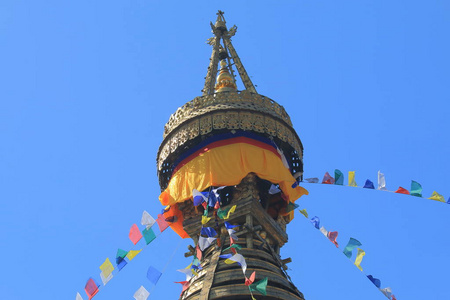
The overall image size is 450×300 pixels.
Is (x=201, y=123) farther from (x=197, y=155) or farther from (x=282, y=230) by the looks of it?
(x=282, y=230)

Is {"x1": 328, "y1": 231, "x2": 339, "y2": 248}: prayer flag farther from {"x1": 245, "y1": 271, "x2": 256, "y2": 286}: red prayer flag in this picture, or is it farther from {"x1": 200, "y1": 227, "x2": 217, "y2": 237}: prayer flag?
{"x1": 245, "y1": 271, "x2": 256, "y2": 286}: red prayer flag

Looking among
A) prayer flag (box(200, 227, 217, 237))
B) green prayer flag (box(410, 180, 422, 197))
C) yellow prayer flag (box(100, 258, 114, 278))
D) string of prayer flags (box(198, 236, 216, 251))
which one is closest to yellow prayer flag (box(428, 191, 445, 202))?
green prayer flag (box(410, 180, 422, 197))

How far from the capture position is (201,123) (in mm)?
17578

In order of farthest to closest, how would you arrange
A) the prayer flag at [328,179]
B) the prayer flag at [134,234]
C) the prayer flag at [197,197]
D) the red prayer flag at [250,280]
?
1. the prayer flag at [328,179]
2. the prayer flag at [134,234]
3. the prayer flag at [197,197]
4. the red prayer flag at [250,280]

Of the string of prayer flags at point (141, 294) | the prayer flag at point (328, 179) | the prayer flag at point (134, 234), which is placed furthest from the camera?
the prayer flag at point (328, 179)

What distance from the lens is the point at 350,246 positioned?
15.6m

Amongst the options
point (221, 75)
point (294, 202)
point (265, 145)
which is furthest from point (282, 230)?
point (221, 75)

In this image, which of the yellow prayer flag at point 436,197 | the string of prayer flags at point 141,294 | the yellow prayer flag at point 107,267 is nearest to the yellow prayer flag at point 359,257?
the yellow prayer flag at point 436,197

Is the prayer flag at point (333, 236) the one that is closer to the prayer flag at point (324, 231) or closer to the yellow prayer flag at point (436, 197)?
the prayer flag at point (324, 231)

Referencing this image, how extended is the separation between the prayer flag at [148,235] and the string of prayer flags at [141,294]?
4.87 ft

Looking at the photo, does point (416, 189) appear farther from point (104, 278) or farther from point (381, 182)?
point (104, 278)

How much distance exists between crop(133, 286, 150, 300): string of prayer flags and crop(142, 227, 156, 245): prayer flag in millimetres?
1483

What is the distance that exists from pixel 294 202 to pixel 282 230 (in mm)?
746

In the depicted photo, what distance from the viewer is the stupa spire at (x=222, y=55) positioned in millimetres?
20703
